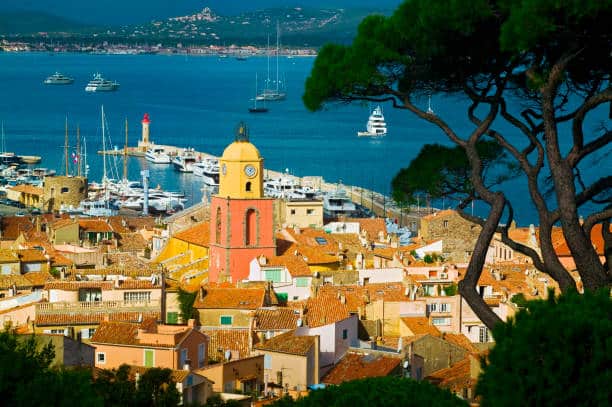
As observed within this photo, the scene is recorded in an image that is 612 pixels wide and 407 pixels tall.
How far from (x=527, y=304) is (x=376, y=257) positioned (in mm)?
22543

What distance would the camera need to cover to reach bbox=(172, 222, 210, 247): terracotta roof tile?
34000mm

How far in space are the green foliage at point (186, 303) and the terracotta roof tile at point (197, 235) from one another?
849cm

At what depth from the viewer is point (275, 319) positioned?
75.3ft

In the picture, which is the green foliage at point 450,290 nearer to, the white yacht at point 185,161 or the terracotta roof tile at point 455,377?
the terracotta roof tile at point 455,377

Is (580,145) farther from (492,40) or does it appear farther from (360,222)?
(360,222)

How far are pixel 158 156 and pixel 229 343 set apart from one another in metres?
77.1

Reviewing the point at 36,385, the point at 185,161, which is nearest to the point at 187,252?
the point at 36,385

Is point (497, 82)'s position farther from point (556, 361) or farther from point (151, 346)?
point (151, 346)

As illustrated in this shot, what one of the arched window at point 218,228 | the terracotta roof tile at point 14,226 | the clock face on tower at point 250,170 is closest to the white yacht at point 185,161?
the terracotta roof tile at point 14,226

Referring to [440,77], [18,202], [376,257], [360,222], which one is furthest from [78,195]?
[440,77]

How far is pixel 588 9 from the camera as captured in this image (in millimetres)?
10086

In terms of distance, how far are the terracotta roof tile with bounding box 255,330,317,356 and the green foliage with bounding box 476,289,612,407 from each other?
1044cm

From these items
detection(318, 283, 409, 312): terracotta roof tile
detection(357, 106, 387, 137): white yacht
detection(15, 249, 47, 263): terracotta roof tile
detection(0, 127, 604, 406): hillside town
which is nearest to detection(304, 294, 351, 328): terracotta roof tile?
detection(0, 127, 604, 406): hillside town

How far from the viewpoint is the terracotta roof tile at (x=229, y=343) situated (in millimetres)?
21031
